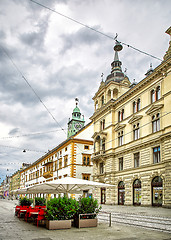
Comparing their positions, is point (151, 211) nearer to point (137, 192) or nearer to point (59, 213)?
point (137, 192)

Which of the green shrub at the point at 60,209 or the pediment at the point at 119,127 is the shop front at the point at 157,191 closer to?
the pediment at the point at 119,127

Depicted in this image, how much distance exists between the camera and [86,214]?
12742mm

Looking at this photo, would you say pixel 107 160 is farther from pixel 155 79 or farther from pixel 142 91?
pixel 155 79

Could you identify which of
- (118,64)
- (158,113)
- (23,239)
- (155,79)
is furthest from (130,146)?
(23,239)

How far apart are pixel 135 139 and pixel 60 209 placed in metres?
23.6

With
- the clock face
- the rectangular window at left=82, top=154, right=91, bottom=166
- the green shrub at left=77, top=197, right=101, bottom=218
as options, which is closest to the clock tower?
the clock face

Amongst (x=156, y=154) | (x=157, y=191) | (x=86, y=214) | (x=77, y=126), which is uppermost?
(x=77, y=126)

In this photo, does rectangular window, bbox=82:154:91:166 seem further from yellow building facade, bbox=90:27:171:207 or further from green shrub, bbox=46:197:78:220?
green shrub, bbox=46:197:78:220

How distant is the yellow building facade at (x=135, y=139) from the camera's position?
28.5m

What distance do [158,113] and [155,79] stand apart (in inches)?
173

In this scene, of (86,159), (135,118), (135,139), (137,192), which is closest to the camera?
(137,192)

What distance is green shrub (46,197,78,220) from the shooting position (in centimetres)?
1211

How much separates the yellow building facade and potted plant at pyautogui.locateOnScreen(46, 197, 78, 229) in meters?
15.1

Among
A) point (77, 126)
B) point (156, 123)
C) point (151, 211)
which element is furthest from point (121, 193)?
point (77, 126)
